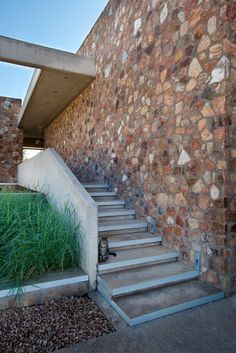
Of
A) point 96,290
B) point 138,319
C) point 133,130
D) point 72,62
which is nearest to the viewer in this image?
point 138,319

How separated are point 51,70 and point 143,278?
481cm

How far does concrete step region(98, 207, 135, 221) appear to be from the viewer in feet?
13.7

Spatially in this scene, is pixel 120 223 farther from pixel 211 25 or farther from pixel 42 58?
pixel 42 58

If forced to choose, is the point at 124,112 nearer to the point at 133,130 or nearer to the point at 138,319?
the point at 133,130

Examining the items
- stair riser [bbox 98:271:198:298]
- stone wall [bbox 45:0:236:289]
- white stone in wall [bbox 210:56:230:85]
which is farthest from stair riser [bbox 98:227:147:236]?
white stone in wall [bbox 210:56:230:85]

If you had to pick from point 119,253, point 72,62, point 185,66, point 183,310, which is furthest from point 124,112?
point 183,310

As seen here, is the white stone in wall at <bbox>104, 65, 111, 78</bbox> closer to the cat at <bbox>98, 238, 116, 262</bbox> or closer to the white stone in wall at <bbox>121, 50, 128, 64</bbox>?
the white stone in wall at <bbox>121, 50, 128, 64</bbox>

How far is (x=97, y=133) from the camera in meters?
5.93

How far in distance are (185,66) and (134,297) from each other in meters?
2.72

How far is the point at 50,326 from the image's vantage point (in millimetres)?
2238

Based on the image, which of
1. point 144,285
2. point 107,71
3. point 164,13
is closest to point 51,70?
point 107,71

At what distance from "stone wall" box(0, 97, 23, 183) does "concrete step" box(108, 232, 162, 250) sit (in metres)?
7.50

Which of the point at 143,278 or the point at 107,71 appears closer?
the point at 143,278

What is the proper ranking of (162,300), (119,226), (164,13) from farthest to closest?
1. (119,226)
2. (164,13)
3. (162,300)
